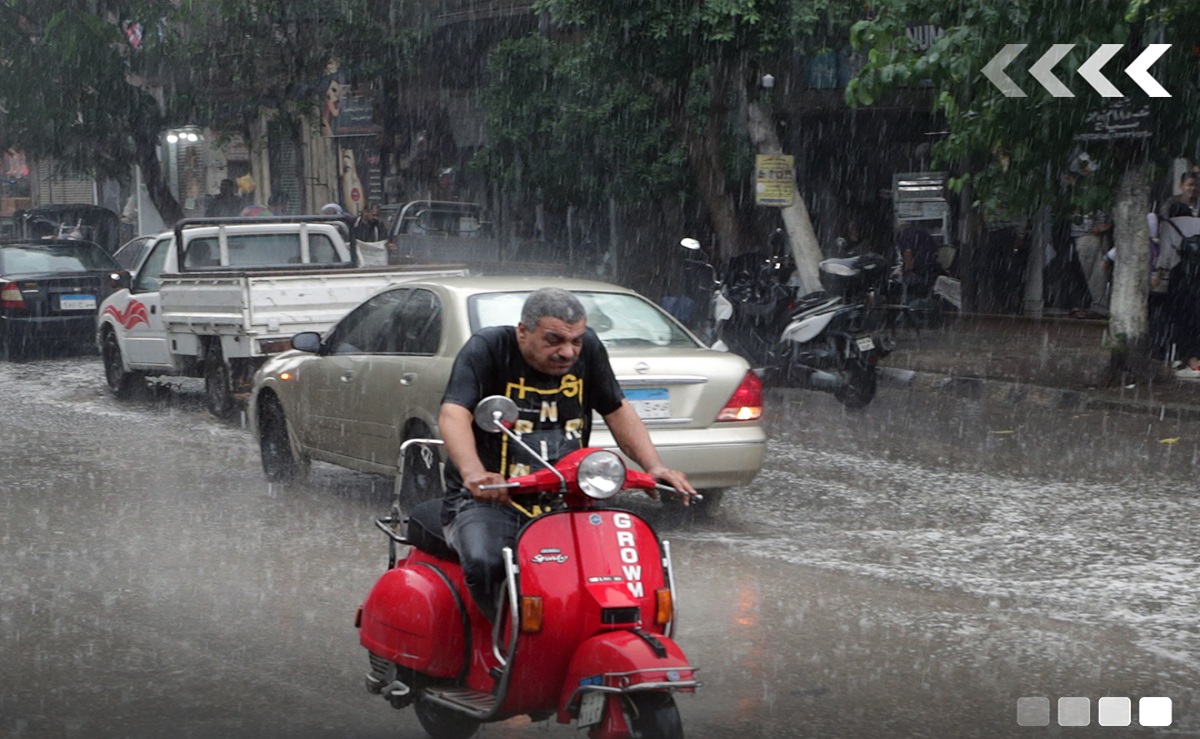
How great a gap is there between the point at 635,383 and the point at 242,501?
9.14 feet

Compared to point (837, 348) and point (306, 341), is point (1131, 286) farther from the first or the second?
point (306, 341)

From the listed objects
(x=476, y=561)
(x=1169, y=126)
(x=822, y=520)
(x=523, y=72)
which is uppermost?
(x=523, y=72)

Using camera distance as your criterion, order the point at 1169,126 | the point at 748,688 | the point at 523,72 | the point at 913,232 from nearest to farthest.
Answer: the point at 748,688 < the point at 1169,126 < the point at 913,232 < the point at 523,72

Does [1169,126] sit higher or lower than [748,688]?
higher

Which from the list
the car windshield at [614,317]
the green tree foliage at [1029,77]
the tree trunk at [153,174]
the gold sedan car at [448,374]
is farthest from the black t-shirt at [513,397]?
the tree trunk at [153,174]

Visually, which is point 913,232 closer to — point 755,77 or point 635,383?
point 755,77

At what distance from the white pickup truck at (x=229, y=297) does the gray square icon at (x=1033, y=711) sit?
28.4 feet

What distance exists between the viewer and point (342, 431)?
10.1 metres

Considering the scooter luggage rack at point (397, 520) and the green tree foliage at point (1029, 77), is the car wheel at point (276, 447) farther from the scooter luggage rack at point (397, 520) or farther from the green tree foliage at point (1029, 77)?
the green tree foliage at point (1029, 77)

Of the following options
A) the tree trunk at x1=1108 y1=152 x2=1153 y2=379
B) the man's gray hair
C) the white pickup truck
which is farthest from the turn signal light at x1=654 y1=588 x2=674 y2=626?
the tree trunk at x1=1108 y1=152 x2=1153 y2=379

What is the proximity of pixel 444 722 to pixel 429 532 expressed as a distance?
0.63 metres

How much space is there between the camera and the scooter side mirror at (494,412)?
4.73m

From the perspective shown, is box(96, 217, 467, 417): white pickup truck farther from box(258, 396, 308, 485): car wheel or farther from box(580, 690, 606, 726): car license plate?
box(580, 690, 606, 726): car license plate

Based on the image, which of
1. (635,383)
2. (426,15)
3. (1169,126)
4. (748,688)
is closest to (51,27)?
(426,15)
